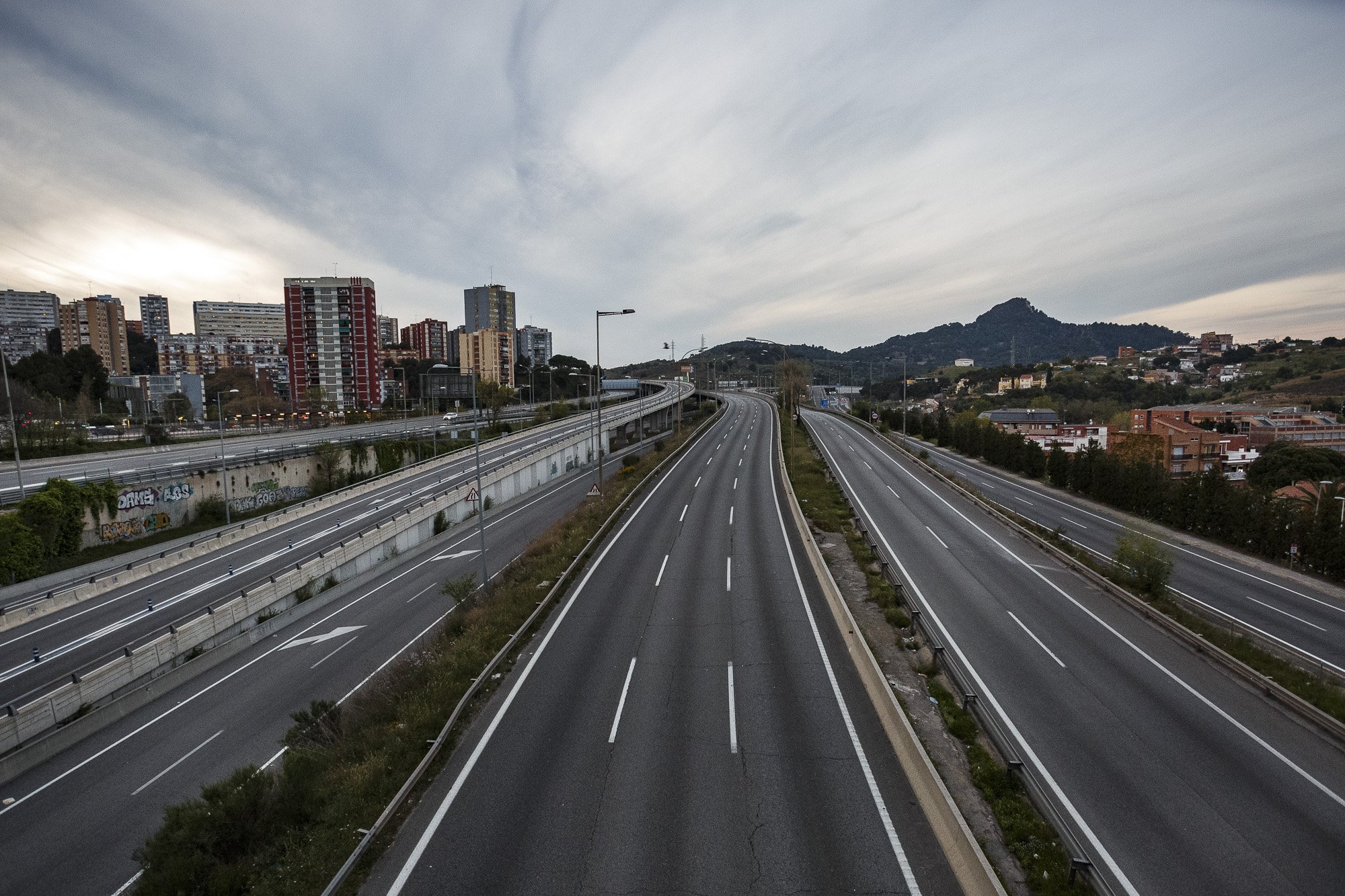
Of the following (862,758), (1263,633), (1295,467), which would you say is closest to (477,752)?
(862,758)

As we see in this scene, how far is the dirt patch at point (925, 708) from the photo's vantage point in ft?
30.5

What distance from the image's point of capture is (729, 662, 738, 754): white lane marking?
11.8 metres

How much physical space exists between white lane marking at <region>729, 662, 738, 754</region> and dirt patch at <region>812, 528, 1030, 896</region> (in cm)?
376

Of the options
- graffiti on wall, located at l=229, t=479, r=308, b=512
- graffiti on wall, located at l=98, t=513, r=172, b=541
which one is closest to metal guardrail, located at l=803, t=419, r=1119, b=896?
graffiti on wall, located at l=98, t=513, r=172, b=541

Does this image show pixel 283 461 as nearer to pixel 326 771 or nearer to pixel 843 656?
pixel 326 771

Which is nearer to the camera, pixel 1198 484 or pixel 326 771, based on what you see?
pixel 326 771

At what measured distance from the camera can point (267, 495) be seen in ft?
156

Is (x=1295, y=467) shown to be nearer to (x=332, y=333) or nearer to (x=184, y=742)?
(x=184, y=742)

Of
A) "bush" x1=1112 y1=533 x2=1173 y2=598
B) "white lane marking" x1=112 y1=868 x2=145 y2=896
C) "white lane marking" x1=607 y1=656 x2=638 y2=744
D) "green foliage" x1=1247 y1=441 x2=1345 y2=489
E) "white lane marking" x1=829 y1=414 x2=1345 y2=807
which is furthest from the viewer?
"green foliage" x1=1247 y1=441 x2=1345 y2=489

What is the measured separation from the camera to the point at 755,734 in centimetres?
1228

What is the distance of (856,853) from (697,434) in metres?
61.4

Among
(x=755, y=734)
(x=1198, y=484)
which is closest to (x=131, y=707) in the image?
(x=755, y=734)

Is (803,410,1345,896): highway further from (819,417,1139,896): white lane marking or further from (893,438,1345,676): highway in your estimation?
(893,438,1345,676): highway

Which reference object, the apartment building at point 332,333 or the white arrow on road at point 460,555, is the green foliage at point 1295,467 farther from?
the apartment building at point 332,333
